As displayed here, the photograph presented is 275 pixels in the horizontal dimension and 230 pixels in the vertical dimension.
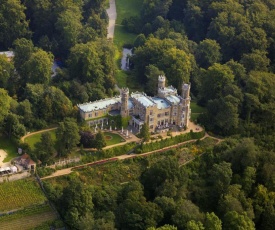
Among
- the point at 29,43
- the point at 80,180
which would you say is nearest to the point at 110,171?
the point at 80,180

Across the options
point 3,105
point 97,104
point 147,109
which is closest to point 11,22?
point 3,105

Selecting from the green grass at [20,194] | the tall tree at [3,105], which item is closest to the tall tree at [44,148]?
the green grass at [20,194]

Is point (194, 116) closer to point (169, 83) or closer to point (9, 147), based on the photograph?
point (169, 83)

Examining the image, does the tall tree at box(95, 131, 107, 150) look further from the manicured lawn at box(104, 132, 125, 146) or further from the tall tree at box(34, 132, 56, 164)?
the tall tree at box(34, 132, 56, 164)

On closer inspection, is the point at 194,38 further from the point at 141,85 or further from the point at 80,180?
the point at 80,180

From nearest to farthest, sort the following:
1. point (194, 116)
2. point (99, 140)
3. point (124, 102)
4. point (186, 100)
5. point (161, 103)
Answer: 1. point (99, 140)
2. point (124, 102)
3. point (186, 100)
4. point (161, 103)
5. point (194, 116)

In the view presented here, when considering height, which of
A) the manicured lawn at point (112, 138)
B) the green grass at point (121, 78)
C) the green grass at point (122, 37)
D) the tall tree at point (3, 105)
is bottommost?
the manicured lawn at point (112, 138)

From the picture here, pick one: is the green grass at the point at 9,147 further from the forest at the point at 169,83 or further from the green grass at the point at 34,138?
the green grass at the point at 34,138
